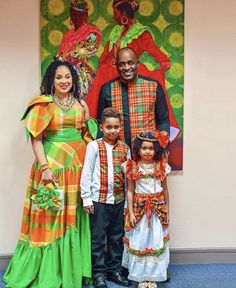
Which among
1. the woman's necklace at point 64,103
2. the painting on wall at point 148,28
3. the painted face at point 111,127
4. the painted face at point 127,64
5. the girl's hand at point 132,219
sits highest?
the painting on wall at point 148,28

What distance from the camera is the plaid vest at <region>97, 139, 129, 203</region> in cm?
258

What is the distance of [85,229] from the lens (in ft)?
8.78

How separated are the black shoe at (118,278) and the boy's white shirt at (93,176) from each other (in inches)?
20.5

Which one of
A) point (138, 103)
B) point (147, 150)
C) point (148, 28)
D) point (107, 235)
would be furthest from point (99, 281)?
point (148, 28)

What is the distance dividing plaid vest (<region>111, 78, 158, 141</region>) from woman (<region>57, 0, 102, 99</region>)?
26cm

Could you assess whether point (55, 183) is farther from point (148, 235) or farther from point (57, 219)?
point (148, 235)

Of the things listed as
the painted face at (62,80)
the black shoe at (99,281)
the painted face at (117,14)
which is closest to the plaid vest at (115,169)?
the painted face at (62,80)

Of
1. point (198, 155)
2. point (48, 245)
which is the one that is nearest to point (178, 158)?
point (198, 155)

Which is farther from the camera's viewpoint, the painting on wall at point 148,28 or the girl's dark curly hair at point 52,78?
the painting on wall at point 148,28

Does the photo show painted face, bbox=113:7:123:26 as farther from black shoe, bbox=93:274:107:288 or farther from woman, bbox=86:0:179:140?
black shoe, bbox=93:274:107:288

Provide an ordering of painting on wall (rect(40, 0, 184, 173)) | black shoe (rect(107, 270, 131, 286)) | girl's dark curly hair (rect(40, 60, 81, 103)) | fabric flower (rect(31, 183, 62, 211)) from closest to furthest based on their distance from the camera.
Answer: fabric flower (rect(31, 183, 62, 211)) → girl's dark curly hair (rect(40, 60, 81, 103)) → black shoe (rect(107, 270, 131, 286)) → painting on wall (rect(40, 0, 184, 173))

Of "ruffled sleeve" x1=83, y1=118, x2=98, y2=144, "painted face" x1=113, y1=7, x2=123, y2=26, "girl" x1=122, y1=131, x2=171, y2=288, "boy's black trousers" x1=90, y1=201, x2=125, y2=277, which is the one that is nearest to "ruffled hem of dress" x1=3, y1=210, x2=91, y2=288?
"boy's black trousers" x1=90, y1=201, x2=125, y2=277

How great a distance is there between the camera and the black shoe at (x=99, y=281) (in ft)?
8.59

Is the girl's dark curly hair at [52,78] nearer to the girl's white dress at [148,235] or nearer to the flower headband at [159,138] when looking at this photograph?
the flower headband at [159,138]
